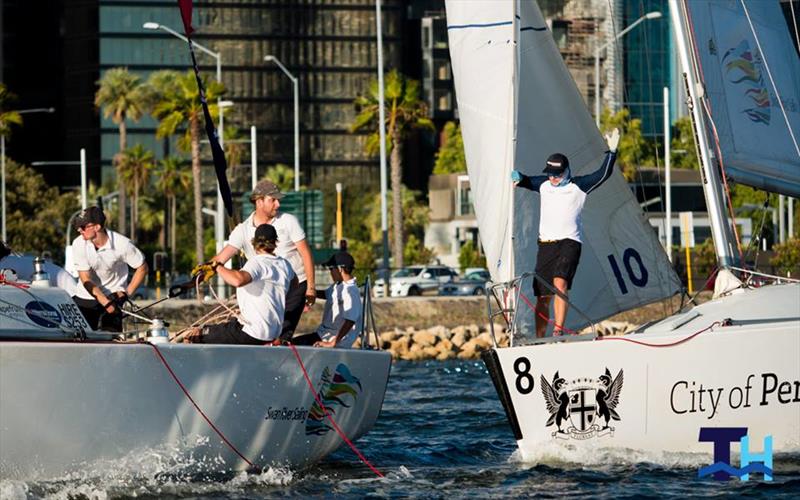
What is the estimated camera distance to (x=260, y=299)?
1280cm

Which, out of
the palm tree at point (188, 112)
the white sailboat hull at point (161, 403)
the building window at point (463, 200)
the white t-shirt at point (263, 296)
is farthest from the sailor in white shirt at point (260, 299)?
the building window at point (463, 200)

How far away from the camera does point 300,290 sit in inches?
526

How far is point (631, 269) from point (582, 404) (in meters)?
2.38

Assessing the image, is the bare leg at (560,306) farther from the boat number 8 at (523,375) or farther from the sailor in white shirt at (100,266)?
the sailor in white shirt at (100,266)

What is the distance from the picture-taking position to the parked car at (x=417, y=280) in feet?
187

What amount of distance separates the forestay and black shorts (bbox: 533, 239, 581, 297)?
6.24 ft

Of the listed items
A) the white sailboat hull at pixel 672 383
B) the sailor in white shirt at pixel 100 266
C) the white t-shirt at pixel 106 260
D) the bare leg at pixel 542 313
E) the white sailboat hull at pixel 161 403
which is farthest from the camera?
the bare leg at pixel 542 313

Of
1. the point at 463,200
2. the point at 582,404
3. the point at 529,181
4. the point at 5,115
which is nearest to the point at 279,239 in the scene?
the point at 529,181

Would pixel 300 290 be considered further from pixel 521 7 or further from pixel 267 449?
pixel 521 7

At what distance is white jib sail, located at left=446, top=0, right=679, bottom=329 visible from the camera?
49.8 ft

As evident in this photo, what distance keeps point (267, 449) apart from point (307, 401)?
544 millimetres

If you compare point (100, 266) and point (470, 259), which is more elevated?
point (100, 266)

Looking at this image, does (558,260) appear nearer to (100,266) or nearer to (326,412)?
(326,412)

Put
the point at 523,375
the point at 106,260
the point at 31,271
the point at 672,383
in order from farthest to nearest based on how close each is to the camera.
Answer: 1. the point at 106,260
2. the point at 31,271
3. the point at 523,375
4. the point at 672,383
